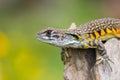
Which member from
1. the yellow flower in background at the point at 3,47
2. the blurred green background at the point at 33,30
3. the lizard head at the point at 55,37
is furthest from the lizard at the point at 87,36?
the yellow flower in background at the point at 3,47

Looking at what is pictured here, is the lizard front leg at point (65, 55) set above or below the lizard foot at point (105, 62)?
above

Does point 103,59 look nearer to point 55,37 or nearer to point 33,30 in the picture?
point 55,37

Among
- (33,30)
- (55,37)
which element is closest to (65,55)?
(55,37)

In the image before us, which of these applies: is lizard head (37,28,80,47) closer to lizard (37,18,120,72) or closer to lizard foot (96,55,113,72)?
lizard (37,18,120,72)

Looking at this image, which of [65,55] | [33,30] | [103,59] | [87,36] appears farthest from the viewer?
[33,30]

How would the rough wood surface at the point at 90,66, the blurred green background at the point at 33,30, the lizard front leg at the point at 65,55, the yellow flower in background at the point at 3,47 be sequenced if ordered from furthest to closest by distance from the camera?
the yellow flower in background at the point at 3,47 → the blurred green background at the point at 33,30 → the lizard front leg at the point at 65,55 → the rough wood surface at the point at 90,66

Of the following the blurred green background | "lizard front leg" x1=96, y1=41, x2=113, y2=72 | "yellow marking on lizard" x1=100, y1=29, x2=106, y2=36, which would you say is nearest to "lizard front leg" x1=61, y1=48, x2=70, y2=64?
"lizard front leg" x1=96, y1=41, x2=113, y2=72

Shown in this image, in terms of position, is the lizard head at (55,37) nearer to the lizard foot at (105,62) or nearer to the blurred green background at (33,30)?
the lizard foot at (105,62)
